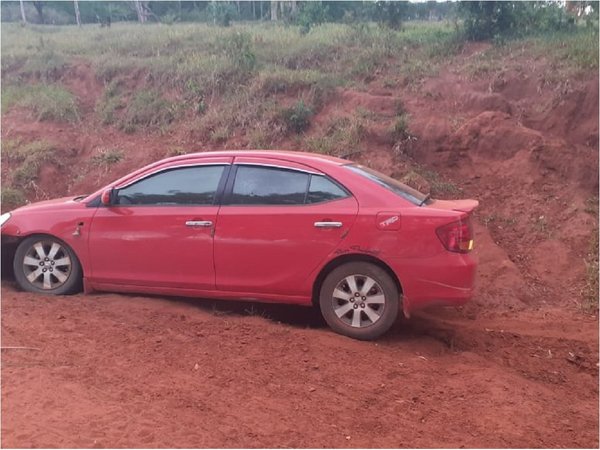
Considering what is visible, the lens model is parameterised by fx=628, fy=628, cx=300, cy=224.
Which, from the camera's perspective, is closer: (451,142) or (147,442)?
(147,442)

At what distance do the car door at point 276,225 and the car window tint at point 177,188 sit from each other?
189 mm

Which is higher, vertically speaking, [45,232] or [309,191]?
[309,191]

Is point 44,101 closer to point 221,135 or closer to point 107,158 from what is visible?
point 107,158

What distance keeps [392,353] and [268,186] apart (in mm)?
1760

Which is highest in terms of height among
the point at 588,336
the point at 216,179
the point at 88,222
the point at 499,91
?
the point at 499,91

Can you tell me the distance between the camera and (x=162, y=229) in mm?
5551

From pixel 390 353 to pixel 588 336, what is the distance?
7.32 ft

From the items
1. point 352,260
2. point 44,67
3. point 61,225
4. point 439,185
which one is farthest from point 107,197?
point 44,67

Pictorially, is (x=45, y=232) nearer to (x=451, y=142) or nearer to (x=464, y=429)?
(x=464, y=429)

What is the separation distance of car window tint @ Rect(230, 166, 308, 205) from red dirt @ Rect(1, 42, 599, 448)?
1036 mm

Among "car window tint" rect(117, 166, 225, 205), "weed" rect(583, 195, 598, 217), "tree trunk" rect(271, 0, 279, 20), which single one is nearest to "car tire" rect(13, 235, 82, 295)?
"car window tint" rect(117, 166, 225, 205)

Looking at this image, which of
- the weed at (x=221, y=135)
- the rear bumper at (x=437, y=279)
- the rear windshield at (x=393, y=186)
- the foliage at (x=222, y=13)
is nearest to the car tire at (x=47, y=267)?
the rear windshield at (x=393, y=186)

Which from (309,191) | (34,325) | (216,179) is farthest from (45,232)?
(309,191)

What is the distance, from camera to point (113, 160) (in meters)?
10.2
